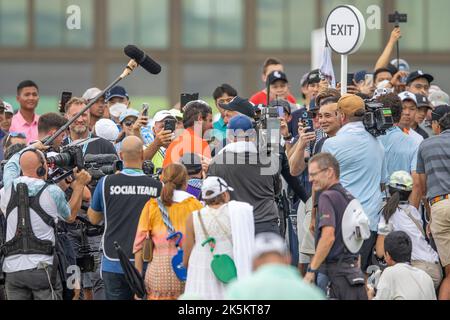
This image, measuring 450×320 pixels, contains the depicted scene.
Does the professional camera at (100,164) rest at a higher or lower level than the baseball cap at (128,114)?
lower

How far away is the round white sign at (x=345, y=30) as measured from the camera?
50.0 feet

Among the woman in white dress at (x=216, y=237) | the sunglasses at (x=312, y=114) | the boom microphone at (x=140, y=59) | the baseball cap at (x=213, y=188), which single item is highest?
the boom microphone at (x=140, y=59)

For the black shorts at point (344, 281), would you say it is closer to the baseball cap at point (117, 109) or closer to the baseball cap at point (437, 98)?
the baseball cap at point (117, 109)

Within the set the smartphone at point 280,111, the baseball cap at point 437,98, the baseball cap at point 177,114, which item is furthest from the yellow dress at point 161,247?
the baseball cap at point 437,98

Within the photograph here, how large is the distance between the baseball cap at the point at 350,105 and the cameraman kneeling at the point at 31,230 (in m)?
2.69

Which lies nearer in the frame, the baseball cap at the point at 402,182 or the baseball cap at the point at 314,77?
the baseball cap at the point at 402,182

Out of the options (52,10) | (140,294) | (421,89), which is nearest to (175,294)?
(140,294)

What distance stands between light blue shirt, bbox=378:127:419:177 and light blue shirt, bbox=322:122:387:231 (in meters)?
1.30

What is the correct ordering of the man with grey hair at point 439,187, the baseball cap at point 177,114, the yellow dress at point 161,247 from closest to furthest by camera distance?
the yellow dress at point 161,247, the man with grey hair at point 439,187, the baseball cap at point 177,114

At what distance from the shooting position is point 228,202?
11.4 meters

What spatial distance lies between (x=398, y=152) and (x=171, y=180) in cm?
323

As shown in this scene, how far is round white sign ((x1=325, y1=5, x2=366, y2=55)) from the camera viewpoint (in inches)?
599
